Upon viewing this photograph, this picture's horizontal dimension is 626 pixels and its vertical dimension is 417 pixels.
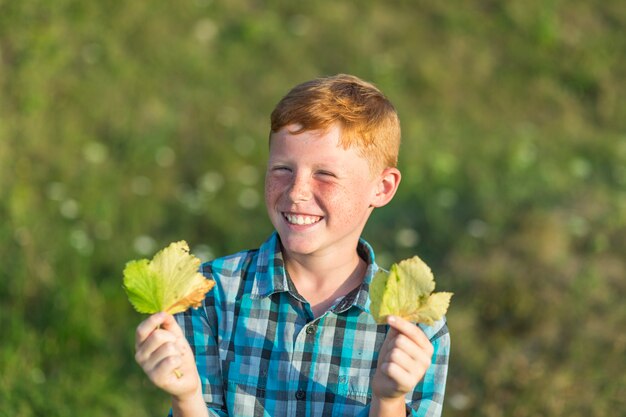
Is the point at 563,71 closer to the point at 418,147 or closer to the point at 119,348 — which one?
the point at 418,147

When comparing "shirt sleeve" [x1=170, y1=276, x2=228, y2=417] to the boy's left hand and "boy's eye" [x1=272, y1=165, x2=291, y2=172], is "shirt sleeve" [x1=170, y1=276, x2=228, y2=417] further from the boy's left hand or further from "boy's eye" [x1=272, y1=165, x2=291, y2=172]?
the boy's left hand

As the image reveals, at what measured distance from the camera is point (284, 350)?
6.23 ft

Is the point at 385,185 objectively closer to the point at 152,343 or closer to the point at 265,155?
the point at 152,343

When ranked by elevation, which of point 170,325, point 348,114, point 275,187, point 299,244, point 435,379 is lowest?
point 435,379

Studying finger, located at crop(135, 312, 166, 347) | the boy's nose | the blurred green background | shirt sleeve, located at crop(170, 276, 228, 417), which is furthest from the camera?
the blurred green background

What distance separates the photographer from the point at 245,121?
18.8 feet

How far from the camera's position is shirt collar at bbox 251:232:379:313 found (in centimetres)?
188

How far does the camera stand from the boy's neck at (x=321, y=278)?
76.3 inches

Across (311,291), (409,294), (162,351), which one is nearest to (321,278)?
(311,291)

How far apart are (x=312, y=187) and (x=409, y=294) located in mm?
328

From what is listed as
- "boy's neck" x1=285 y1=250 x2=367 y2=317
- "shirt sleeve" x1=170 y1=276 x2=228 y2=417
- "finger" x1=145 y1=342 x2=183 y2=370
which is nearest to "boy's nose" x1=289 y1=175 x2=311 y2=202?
"boy's neck" x1=285 y1=250 x2=367 y2=317

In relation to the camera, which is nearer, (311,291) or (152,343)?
(152,343)

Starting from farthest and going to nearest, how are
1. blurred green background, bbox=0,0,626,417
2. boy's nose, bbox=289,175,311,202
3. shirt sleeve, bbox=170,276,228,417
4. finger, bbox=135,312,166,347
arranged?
blurred green background, bbox=0,0,626,417 < shirt sleeve, bbox=170,276,228,417 < boy's nose, bbox=289,175,311,202 < finger, bbox=135,312,166,347

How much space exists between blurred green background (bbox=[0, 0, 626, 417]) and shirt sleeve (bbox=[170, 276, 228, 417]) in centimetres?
142
